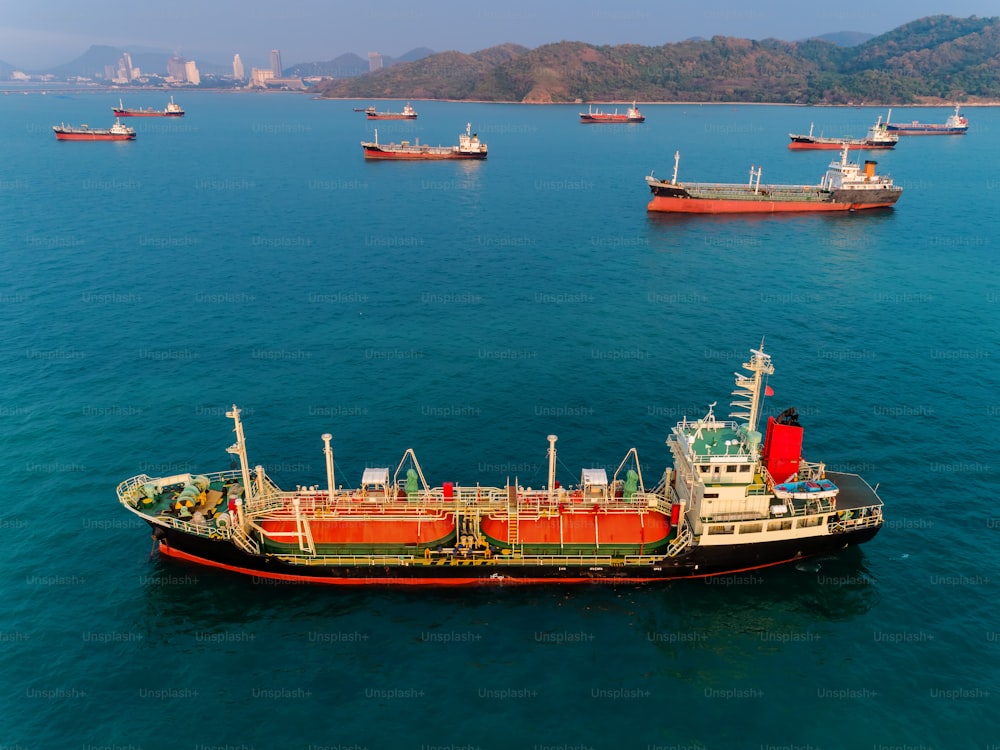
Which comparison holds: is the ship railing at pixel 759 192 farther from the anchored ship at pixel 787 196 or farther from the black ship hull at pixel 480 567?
the black ship hull at pixel 480 567

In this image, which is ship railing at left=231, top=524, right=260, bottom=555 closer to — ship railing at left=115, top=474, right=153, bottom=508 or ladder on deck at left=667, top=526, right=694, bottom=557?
ship railing at left=115, top=474, right=153, bottom=508

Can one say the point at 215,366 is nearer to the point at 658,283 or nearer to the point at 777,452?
the point at 777,452

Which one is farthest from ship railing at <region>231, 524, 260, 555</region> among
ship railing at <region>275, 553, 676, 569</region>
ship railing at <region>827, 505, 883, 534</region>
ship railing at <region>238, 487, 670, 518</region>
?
ship railing at <region>827, 505, 883, 534</region>

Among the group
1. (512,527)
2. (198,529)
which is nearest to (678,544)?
(512,527)

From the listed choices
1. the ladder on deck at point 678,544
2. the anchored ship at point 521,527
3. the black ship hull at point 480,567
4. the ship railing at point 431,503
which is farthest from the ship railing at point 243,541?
the ladder on deck at point 678,544

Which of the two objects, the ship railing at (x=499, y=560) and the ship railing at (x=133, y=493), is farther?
the ship railing at (x=133, y=493)
